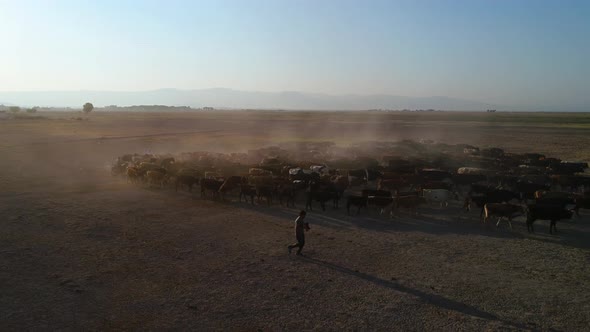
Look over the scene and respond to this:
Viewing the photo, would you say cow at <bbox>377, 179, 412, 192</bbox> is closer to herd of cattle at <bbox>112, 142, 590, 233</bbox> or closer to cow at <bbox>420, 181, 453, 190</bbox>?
herd of cattle at <bbox>112, 142, 590, 233</bbox>

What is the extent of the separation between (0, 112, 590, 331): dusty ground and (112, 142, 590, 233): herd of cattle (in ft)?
2.34

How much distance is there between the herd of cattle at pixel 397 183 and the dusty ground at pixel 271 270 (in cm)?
71

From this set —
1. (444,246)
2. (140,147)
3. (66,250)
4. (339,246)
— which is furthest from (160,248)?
(140,147)

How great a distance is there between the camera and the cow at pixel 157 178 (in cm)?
2141

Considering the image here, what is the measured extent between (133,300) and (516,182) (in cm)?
1954

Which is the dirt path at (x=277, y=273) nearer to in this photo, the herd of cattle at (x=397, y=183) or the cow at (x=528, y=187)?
the herd of cattle at (x=397, y=183)

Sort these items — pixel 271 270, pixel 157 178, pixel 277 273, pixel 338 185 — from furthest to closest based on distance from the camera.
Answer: pixel 157 178 < pixel 338 185 < pixel 271 270 < pixel 277 273

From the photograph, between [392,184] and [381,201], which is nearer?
Answer: [381,201]

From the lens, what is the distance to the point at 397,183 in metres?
20.6

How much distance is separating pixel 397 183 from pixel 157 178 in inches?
487

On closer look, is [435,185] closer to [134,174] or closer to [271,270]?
[271,270]

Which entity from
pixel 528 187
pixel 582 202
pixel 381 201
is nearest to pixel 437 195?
pixel 381 201

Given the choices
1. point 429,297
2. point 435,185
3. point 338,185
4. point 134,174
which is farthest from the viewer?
point 134,174

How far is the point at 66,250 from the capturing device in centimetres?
1180
